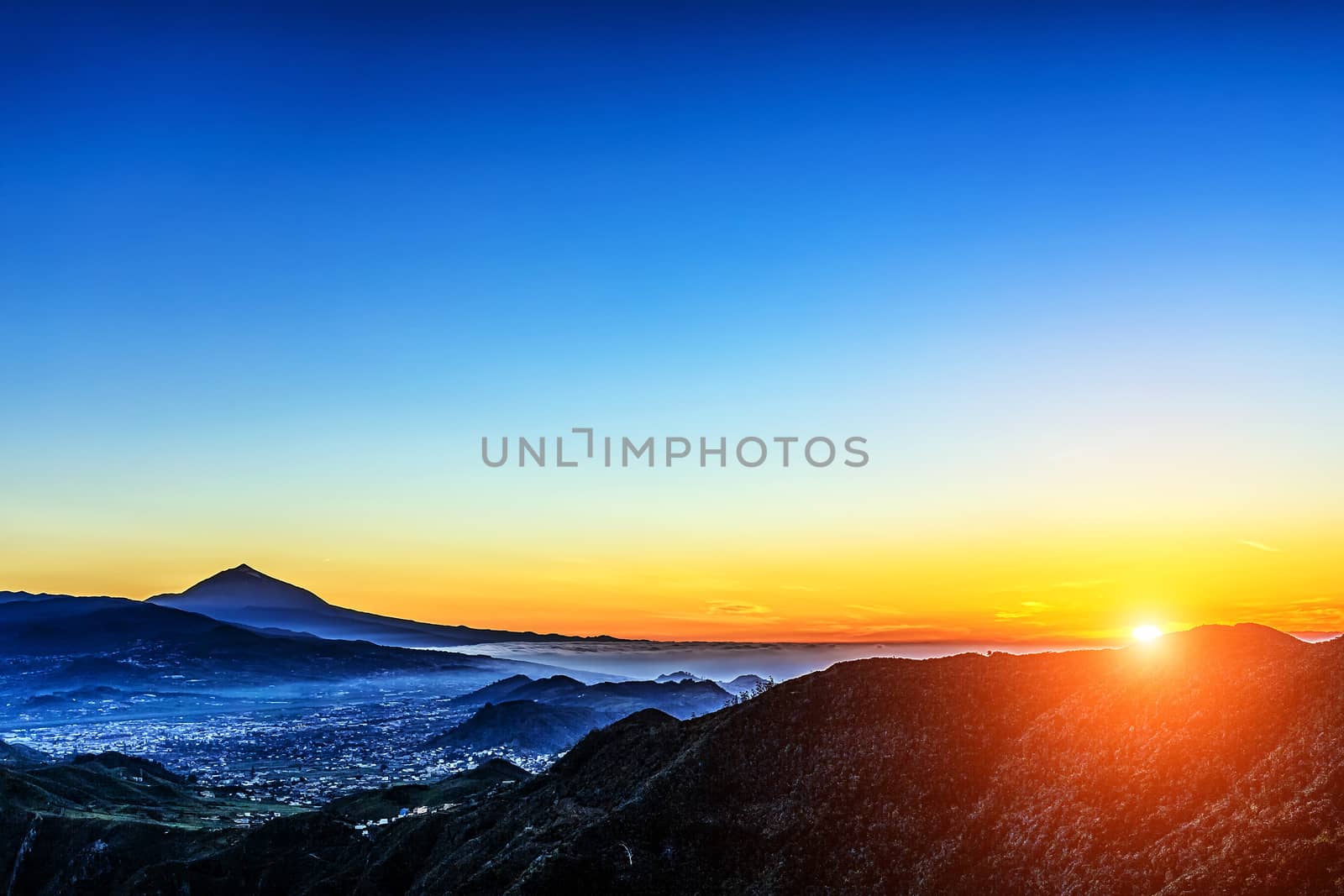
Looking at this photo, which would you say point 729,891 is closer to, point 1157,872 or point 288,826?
point 1157,872

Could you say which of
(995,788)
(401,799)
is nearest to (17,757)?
(401,799)

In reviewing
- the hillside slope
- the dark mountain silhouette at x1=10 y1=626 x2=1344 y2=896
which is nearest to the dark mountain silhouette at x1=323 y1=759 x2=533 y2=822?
the dark mountain silhouette at x1=10 y1=626 x2=1344 y2=896

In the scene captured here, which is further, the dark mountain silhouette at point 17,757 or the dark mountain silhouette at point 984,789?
the dark mountain silhouette at point 17,757

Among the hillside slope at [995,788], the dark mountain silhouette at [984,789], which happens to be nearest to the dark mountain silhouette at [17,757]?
the dark mountain silhouette at [984,789]

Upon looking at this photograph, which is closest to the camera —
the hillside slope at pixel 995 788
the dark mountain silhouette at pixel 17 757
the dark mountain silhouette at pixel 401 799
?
the hillside slope at pixel 995 788

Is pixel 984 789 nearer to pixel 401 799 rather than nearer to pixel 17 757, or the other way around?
pixel 401 799

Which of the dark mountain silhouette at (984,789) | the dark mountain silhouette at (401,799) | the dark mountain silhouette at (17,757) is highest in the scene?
the dark mountain silhouette at (984,789)

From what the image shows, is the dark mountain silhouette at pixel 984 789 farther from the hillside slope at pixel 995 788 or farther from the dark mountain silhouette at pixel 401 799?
the dark mountain silhouette at pixel 401 799

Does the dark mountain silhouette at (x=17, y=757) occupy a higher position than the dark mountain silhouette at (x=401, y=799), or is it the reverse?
the dark mountain silhouette at (x=401, y=799)

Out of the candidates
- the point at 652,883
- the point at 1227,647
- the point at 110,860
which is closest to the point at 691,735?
the point at 652,883

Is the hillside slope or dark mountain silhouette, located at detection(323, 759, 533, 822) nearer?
the hillside slope

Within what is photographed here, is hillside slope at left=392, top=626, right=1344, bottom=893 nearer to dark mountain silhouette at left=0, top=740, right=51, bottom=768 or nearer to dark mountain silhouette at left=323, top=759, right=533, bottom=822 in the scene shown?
dark mountain silhouette at left=323, top=759, right=533, bottom=822
